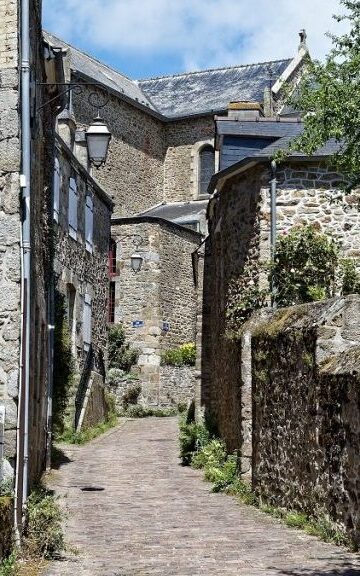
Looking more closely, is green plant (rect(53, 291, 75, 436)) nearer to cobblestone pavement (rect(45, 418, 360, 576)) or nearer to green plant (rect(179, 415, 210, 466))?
cobblestone pavement (rect(45, 418, 360, 576))

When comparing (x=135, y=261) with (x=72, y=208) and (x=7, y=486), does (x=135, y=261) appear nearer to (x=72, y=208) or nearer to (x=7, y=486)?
(x=72, y=208)

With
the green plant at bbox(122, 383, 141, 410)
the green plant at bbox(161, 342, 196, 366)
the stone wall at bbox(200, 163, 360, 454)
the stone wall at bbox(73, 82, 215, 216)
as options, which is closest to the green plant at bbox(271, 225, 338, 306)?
the stone wall at bbox(200, 163, 360, 454)

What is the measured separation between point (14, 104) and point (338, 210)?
7594mm

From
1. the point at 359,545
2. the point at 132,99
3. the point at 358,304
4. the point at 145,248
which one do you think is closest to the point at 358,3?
the point at 358,304

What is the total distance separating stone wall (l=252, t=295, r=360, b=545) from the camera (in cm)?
902

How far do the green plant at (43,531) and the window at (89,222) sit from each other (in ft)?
44.0

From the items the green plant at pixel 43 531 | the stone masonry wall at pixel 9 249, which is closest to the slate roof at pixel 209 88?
the stone masonry wall at pixel 9 249

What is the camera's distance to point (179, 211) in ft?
123

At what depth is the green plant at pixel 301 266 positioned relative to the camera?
48.9ft

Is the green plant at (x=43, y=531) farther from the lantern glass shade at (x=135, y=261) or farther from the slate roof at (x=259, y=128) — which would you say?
the lantern glass shade at (x=135, y=261)

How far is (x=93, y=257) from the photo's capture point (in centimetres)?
2270

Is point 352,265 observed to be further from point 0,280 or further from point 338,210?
point 0,280

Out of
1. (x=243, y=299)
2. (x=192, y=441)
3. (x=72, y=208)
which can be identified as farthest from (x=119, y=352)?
(x=243, y=299)

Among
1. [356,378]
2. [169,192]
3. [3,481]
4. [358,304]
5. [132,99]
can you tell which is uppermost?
[132,99]
